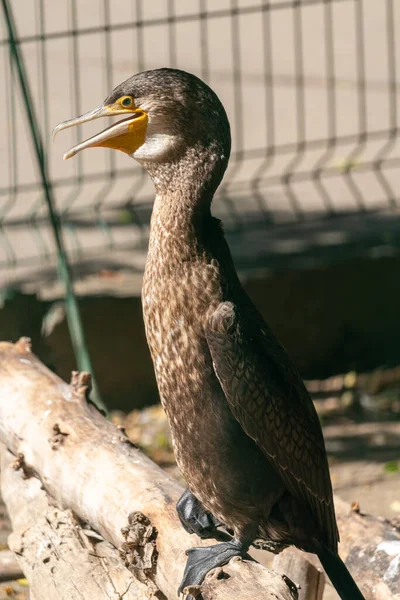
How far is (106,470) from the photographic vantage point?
374 centimetres

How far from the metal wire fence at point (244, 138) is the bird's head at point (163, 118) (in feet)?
9.67

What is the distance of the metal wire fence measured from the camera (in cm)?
736

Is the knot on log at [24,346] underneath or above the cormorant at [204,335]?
underneath

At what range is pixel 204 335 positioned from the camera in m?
3.17

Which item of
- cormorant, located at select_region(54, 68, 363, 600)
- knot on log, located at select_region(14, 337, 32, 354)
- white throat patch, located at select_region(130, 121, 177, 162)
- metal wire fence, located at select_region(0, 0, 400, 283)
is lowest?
metal wire fence, located at select_region(0, 0, 400, 283)

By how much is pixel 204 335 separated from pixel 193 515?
0.63 meters

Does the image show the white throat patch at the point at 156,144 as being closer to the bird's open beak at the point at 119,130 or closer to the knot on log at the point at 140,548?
the bird's open beak at the point at 119,130

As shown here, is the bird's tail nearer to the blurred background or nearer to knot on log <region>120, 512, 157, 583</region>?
knot on log <region>120, 512, 157, 583</region>

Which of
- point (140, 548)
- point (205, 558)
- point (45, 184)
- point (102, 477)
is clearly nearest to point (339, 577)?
point (205, 558)

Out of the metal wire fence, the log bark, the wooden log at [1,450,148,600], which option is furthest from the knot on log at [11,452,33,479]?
the metal wire fence

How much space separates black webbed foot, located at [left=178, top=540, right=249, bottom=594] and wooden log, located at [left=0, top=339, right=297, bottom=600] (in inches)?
1.5

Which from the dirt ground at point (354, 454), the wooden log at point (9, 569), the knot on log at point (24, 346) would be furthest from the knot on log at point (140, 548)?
the dirt ground at point (354, 454)

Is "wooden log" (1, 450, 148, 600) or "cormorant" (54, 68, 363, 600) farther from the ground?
"cormorant" (54, 68, 363, 600)

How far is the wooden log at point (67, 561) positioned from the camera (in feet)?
11.7
